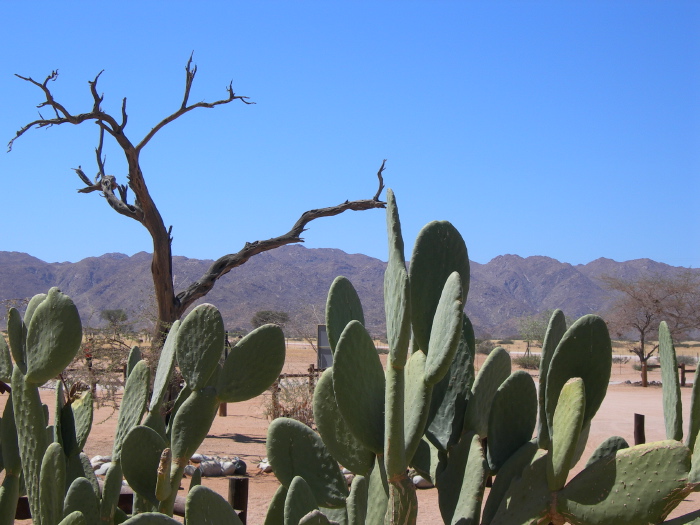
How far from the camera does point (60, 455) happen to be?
78.5 inches

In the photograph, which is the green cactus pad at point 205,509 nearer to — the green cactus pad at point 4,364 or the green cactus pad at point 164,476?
the green cactus pad at point 164,476

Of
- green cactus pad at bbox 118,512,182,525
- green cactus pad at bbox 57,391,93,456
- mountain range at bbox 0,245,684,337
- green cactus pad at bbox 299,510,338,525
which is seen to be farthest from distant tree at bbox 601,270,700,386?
mountain range at bbox 0,245,684,337

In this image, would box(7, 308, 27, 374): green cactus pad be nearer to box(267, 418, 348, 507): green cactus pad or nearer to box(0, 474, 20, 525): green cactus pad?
box(0, 474, 20, 525): green cactus pad

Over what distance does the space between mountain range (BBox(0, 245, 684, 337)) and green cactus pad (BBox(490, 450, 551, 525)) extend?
55.6 meters

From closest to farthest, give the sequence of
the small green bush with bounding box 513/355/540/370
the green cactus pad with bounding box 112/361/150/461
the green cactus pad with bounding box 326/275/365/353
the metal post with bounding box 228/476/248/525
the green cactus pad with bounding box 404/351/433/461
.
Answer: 1. the green cactus pad with bounding box 404/351/433/461
2. the green cactus pad with bounding box 326/275/365/353
3. the green cactus pad with bounding box 112/361/150/461
4. the metal post with bounding box 228/476/248/525
5. the small green bush with bounding box 513/355/540/370

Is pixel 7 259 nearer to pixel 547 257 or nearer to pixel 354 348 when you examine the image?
pixel 547 257

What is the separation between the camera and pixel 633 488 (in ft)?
4.52

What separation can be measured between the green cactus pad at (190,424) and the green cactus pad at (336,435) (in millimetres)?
374

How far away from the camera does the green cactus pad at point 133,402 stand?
2.22m

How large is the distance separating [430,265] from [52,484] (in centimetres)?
119

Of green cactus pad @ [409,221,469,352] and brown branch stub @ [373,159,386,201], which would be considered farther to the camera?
brown branch stub @ [373,159,386,201]

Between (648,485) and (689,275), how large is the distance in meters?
32.1

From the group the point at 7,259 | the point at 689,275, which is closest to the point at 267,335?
the point at 689,275

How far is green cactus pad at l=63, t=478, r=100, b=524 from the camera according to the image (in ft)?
6.50
